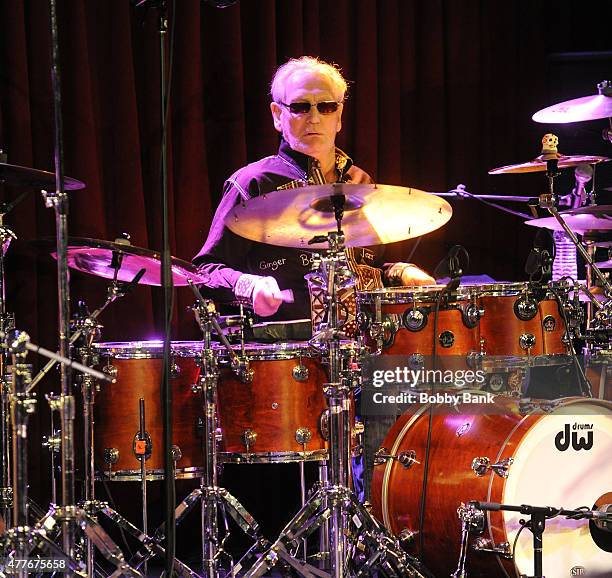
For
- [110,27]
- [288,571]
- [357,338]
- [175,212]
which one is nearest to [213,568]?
[288,571]

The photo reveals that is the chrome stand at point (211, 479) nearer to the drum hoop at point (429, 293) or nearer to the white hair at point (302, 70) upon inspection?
the drum hoop at point (429, 293)

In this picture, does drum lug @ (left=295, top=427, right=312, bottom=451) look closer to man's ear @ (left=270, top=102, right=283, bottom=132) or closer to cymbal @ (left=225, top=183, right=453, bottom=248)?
cymbal @ (left=225, top=183, right=453, bottom=248)

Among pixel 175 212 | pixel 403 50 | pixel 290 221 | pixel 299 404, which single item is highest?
pixel 403 50

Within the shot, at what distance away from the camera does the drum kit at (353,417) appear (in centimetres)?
291

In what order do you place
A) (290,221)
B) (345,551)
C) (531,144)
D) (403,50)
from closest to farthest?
(345,551) < (290,221) < (403,50) < (531,144)

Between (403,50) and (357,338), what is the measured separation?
2.22 m

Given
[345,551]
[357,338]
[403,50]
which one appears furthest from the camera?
[403,50]

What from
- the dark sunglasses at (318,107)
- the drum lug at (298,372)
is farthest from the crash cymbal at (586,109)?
the drum lug at (298,372)

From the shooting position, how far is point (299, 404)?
322cm

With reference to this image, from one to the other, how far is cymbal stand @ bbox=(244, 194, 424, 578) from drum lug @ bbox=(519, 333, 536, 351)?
759 millimetres

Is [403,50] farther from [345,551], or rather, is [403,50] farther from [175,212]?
[345,551]

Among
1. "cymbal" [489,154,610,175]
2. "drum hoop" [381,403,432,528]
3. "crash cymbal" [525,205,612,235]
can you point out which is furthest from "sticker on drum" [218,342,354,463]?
"cymbal" [489,154,610,175]
